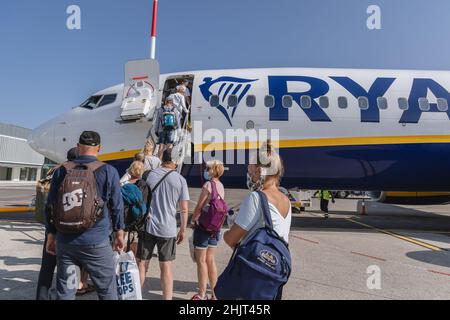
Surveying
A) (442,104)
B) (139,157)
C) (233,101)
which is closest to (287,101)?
(233,101)

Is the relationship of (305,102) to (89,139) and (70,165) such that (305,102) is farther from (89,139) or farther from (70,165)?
(70,165)

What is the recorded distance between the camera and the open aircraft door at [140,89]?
9.27m

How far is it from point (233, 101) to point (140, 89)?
280 centimetres

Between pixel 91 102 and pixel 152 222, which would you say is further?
pixel 91 102

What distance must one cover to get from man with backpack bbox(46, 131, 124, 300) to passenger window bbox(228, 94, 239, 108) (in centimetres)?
701

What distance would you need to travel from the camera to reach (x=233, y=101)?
999 centimetres

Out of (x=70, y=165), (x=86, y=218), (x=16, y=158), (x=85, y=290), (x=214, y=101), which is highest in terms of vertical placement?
(x=16, y=158)

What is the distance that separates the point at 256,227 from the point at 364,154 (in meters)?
8.42

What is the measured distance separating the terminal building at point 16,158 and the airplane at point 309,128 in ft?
181

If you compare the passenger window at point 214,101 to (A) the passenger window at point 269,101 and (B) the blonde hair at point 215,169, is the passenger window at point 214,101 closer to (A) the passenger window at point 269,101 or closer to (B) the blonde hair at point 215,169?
(A) the passenger window at point 269,101

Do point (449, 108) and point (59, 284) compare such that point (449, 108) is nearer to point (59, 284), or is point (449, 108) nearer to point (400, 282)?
point (400, 282)

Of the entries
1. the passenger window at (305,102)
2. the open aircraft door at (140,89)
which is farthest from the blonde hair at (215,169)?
the passenger window at (305,102)
